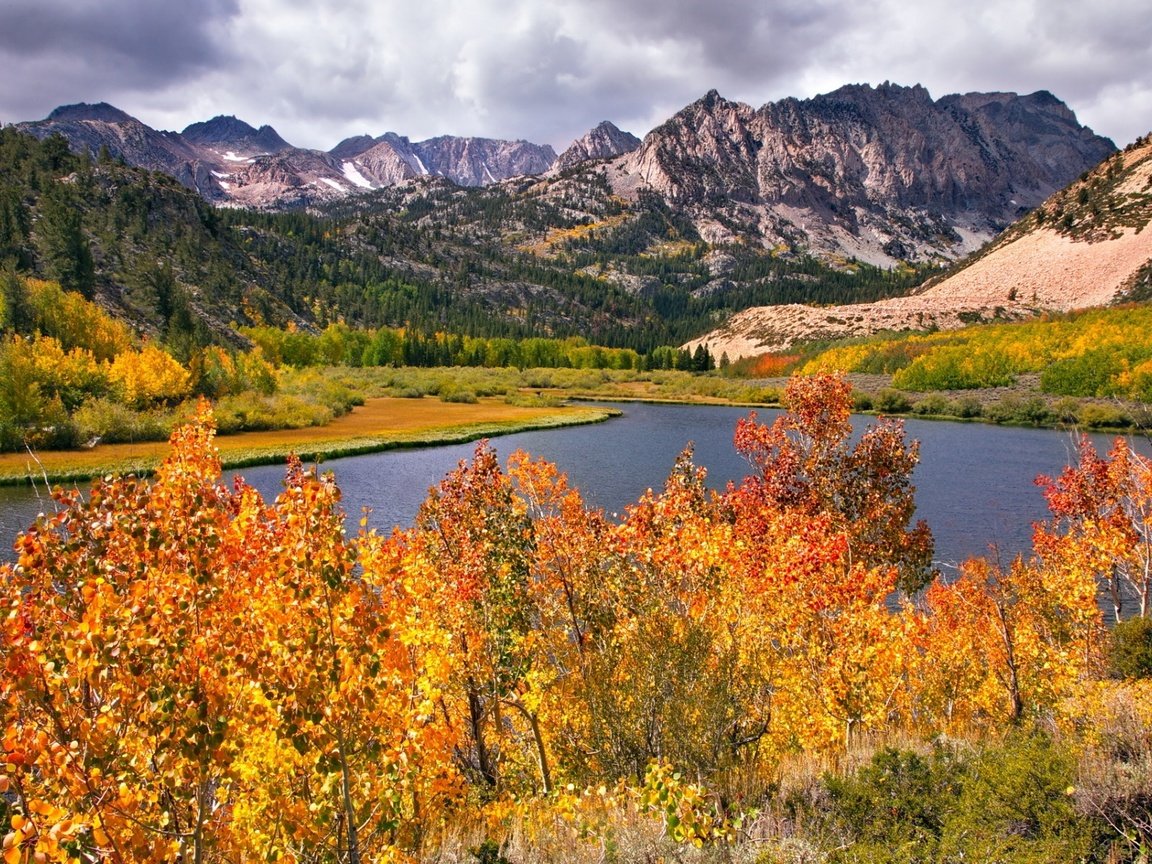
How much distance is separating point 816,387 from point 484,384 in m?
129

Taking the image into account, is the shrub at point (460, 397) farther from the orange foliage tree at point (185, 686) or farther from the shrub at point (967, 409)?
the orange foliage tree at point (185, 686)

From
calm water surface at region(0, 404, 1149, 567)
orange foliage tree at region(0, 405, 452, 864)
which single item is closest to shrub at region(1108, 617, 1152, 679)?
calm water surface at region(0, 404, 1149, 567)

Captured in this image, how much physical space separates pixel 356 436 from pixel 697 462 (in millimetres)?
45161

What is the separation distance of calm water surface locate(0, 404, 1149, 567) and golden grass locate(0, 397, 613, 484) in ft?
8.38

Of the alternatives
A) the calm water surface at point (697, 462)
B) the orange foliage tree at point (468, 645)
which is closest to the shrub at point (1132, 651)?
the orange foliage tree at point (468, 645)

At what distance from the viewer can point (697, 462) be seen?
70.9 m

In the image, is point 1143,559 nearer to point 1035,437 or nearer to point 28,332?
point 1035,437

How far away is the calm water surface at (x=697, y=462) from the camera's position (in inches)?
1866

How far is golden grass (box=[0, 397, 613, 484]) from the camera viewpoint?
60406mm

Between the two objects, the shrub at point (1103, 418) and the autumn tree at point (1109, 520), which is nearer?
the autumn tree at point (1109, 520)

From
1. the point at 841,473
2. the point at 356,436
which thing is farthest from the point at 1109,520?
the point at 356,436

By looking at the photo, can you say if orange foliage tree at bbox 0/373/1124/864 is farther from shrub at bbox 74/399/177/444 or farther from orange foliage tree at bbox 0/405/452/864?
shrub at bbox 74/399/177/444

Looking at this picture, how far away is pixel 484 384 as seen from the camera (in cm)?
14988

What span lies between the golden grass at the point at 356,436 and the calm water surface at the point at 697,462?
8.38ft
